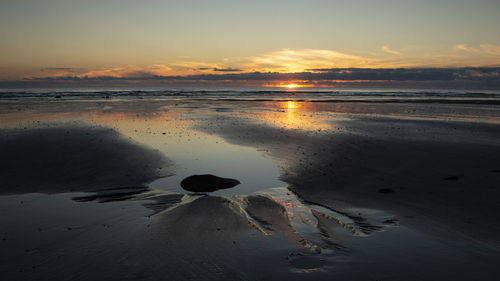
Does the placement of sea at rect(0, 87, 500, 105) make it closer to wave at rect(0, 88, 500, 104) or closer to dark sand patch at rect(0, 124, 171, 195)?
wave at rect(0, 88, 500, 104)

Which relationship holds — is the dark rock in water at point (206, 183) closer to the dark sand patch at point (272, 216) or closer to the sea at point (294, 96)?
the dark sand patch at point (272, 216)

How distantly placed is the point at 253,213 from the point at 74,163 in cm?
945

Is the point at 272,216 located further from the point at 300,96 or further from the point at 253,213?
the point at 300,96

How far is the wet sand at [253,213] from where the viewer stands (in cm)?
537

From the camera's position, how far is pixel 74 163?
12.8m

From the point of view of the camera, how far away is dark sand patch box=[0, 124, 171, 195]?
33.8ft

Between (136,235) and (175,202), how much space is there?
2.06m

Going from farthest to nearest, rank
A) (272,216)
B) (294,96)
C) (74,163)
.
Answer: (294,96) < (74,163) < (272,216)

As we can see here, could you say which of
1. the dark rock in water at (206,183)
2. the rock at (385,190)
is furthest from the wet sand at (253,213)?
the dark rock in water at (206,183)

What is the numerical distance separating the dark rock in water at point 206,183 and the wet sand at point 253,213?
1.40 ft

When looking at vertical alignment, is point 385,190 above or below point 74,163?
below

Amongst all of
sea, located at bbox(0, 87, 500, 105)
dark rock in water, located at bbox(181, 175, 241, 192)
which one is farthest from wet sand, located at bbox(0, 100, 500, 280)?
sea, located at bbox(0, 87, 500, 105)

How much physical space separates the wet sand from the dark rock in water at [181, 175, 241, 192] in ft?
1.40

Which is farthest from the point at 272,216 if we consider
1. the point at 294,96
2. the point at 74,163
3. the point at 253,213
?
the point at 294,96
